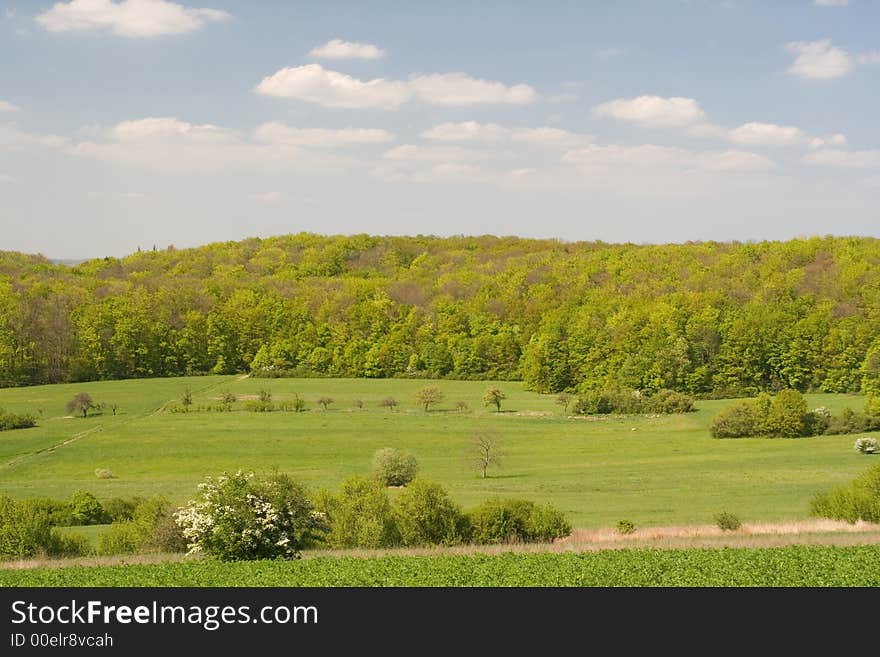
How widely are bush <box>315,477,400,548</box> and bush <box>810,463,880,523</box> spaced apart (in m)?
19.3

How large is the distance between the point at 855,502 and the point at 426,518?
61.1ft

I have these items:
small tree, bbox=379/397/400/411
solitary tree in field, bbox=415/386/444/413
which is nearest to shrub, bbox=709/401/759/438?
solitary tree in field, bbox=415/386/444/413

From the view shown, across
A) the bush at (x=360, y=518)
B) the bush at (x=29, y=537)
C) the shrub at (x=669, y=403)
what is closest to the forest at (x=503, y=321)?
the shrub at (x=669, y=403)

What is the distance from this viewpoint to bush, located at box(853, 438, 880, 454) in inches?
2753

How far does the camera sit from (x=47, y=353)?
11881 centimetres

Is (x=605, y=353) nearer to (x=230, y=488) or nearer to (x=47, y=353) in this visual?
(x=47, y=353)

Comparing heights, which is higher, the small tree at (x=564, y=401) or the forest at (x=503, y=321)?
the forest at (x=503, y=321)

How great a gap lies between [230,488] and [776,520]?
80.7 feet

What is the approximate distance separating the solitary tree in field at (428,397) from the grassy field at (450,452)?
1099 mm

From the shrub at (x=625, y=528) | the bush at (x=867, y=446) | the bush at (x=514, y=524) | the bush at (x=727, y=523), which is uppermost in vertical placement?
the bush at (x=514, y=524)

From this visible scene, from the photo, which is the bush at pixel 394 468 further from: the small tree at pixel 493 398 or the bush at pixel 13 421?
the bush at pixel 13 421

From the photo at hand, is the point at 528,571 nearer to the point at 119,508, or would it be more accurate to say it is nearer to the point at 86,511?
the point at 119,508

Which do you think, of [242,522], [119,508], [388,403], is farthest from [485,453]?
[242,522]

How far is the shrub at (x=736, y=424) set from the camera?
81.6 metres
